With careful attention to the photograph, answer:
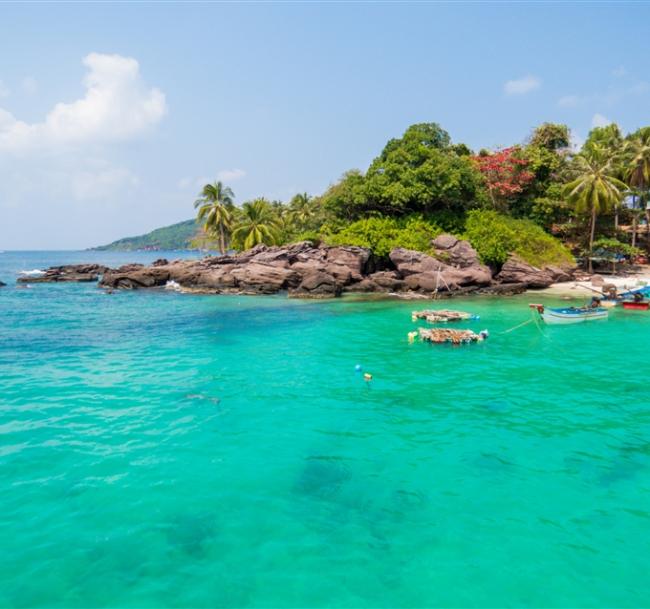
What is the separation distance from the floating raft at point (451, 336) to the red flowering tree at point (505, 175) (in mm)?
34895

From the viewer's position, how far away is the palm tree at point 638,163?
2094 inches

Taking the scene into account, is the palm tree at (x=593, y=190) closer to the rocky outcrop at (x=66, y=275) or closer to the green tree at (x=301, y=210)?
the green tree at (x=301, y=210)

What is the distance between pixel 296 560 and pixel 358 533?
1.46m

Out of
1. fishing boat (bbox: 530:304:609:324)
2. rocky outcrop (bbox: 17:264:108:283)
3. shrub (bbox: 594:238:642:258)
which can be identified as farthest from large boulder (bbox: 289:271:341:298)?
rocky outcrop (bbox: 17:264:108:283)

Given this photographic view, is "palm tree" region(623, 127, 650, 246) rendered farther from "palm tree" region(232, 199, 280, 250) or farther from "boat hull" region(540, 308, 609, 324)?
"palm tree" region(232, 199, 280, 250)

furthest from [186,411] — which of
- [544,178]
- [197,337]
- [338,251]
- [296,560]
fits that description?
[544,178]

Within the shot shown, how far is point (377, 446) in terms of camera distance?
13422 mm

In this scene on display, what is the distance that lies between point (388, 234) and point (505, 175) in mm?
18372

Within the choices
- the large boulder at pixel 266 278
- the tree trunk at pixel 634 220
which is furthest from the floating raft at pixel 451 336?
the tree trunk at pixel 634 220

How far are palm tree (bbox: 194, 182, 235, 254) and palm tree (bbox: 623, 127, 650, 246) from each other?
170ft

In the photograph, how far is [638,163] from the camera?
5375 cm

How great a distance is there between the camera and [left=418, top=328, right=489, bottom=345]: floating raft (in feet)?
84.4

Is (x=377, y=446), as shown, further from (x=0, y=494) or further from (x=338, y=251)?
(x=338, y=251)

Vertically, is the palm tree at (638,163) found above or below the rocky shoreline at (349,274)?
above
